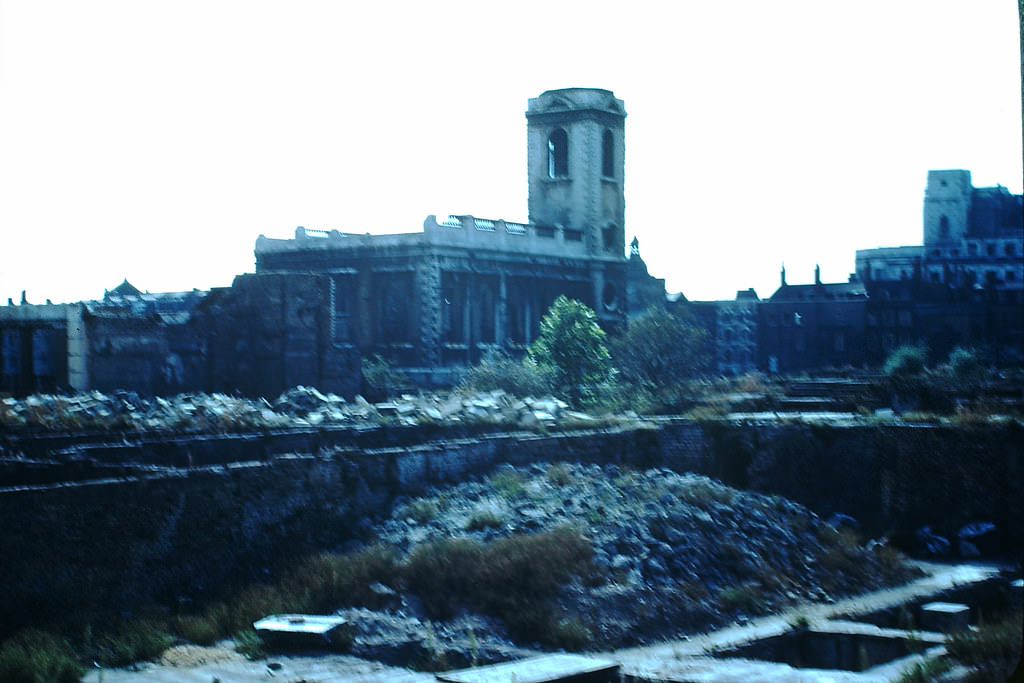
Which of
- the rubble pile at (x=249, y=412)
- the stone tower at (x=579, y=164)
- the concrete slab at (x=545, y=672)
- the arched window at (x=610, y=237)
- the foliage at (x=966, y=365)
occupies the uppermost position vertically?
the stone tower at (x=579, y=164)

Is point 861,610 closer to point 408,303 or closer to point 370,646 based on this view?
point 370,646

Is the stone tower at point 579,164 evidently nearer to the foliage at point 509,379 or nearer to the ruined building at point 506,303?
the ruined building at point 506,303

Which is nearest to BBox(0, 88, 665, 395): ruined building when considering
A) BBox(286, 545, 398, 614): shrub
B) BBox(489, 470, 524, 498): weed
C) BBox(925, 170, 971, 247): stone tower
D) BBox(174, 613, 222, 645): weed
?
BBox(489, 470, 524, 498): weed

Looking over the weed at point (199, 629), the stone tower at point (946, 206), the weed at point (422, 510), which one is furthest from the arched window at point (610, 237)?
the weed at point (199, 629)

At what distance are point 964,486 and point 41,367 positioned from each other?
57.6ft

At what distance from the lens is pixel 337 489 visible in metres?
18.0

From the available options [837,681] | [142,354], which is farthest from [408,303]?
[837,681]

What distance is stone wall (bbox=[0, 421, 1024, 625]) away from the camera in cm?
1460

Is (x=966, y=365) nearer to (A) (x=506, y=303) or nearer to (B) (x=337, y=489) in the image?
(A) (x=506, y=303)

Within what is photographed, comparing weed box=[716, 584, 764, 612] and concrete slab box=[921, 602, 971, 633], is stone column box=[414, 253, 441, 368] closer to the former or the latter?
weed box=[716, 584, 764, 612]

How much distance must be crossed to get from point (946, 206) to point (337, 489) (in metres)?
51.4

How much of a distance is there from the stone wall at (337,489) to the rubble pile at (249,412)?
3.13 ft

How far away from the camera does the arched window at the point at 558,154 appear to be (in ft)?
148

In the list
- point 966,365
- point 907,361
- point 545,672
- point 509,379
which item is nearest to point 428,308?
point 509,379
